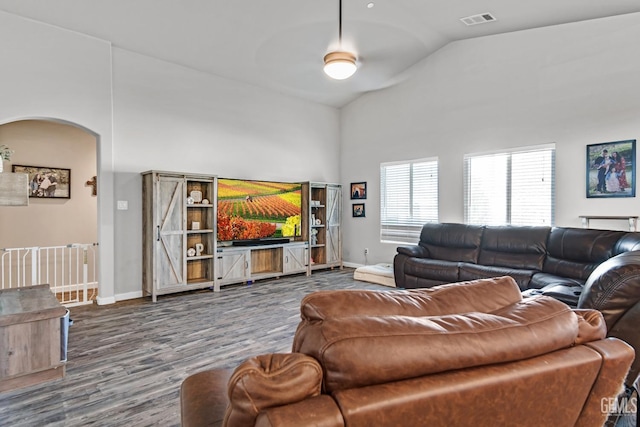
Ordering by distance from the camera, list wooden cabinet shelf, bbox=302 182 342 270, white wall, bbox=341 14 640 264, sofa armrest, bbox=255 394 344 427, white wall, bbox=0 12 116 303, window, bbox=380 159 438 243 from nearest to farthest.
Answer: sofa armrest, bbox=255 394 344 427
white wall, bbox=0 12 116 303
white wall, bbox=341 14 640 264
window, bbox=380 159 438 243
wooden cabinet shelf, bbox=302 182 342 270

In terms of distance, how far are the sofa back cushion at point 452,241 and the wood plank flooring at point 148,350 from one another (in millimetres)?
2071

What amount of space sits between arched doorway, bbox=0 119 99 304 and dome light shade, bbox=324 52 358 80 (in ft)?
12.1

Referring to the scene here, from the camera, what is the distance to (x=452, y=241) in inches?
212

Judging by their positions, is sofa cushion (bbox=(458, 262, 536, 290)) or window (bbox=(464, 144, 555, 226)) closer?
sofa cushion (bbox=(458, 262, 536, 290))

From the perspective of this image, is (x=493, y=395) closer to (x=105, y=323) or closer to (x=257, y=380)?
(x=257, y=380)

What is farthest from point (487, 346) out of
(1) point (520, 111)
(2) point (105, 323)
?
(1) point (520, 111)

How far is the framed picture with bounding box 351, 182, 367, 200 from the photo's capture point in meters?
7.36

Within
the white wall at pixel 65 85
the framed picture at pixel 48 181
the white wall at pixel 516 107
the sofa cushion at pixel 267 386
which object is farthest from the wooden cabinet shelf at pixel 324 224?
the sofa cushion at pixel 267 386

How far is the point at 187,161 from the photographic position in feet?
18.2

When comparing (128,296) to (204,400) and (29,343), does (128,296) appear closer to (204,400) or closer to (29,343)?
(29,343)

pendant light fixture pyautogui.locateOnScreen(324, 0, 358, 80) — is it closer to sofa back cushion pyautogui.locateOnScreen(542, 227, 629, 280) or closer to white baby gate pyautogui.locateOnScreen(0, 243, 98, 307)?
sofa back cushion pyautogui.locateOnScreen(542, 227, 629, 280)

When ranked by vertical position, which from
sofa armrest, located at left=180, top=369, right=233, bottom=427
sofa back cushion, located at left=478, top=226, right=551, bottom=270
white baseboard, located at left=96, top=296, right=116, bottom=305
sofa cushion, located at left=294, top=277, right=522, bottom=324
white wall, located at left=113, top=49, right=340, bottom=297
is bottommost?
white baseboard, located at left=96, top=296, right=116, bottom=305

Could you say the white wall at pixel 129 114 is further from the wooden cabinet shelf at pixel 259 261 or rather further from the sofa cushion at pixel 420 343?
the sofa cushion at pixel 420 343

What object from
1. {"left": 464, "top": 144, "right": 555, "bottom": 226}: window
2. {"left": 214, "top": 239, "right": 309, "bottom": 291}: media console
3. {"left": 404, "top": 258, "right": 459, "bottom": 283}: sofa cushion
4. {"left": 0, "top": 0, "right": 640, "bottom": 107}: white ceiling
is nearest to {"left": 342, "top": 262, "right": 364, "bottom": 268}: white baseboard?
{"left": 214, "top": 239, "right": 309, "bottom": 291}: media console
